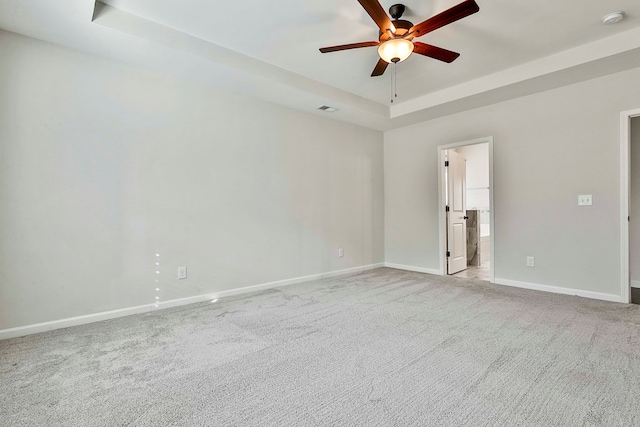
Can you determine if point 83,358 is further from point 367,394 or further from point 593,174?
point 593,174

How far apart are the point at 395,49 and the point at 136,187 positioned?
2.66 meters

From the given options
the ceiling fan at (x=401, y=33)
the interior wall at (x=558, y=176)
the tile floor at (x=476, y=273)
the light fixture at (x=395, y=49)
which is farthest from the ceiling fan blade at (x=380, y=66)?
the tile floor at (x=476, y=273)

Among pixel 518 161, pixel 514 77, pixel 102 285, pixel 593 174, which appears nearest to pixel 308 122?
pixel 514 77

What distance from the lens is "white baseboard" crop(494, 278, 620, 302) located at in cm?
330

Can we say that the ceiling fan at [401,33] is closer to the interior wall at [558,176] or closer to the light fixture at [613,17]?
the light fixture at [613,17]

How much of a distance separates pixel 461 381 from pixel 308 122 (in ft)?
11.9

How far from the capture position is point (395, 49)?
95.8 inches

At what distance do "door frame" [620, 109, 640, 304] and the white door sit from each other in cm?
192

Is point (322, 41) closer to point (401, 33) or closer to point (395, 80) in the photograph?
point (401, 33)

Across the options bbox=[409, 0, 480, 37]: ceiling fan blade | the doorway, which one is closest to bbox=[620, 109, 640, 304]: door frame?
the doorway

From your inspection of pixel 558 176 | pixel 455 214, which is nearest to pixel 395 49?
pixel 558 176

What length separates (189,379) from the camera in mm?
1808

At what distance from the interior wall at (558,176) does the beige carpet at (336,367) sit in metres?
0.62

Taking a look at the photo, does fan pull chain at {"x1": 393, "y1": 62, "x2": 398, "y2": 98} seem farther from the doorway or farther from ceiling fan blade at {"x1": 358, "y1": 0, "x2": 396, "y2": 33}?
the doorway
